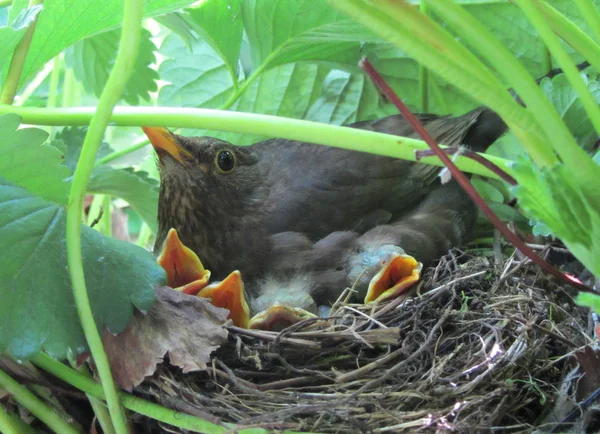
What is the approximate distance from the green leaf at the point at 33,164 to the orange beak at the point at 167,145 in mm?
488

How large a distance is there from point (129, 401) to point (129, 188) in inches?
24.9

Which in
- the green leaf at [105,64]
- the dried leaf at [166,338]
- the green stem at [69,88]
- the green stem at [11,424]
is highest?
the green leaf at [105,64]

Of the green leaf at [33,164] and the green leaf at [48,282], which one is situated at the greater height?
the green leaf at [33,164]

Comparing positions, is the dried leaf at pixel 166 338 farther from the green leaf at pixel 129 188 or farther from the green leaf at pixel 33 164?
the green leaf at pixel 129 188

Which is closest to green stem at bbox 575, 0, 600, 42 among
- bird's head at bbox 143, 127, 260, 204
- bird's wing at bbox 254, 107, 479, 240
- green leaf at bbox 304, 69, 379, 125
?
bird's wing at bbox 254, 107, 479, 240

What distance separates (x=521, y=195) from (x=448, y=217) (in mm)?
864

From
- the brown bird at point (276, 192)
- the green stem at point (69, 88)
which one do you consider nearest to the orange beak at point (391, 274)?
the brown bird at point (276, 192)

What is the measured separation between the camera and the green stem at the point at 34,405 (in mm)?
877

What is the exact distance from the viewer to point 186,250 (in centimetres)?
132

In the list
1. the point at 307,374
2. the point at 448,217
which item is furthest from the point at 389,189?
the point at 307,374

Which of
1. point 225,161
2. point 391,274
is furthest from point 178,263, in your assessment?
point 391,274

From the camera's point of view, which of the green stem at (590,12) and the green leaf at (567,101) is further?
the green leaf at (567,101)

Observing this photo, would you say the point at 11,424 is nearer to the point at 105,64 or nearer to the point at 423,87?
the point at 105,64

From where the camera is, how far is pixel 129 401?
→ 87 cm
